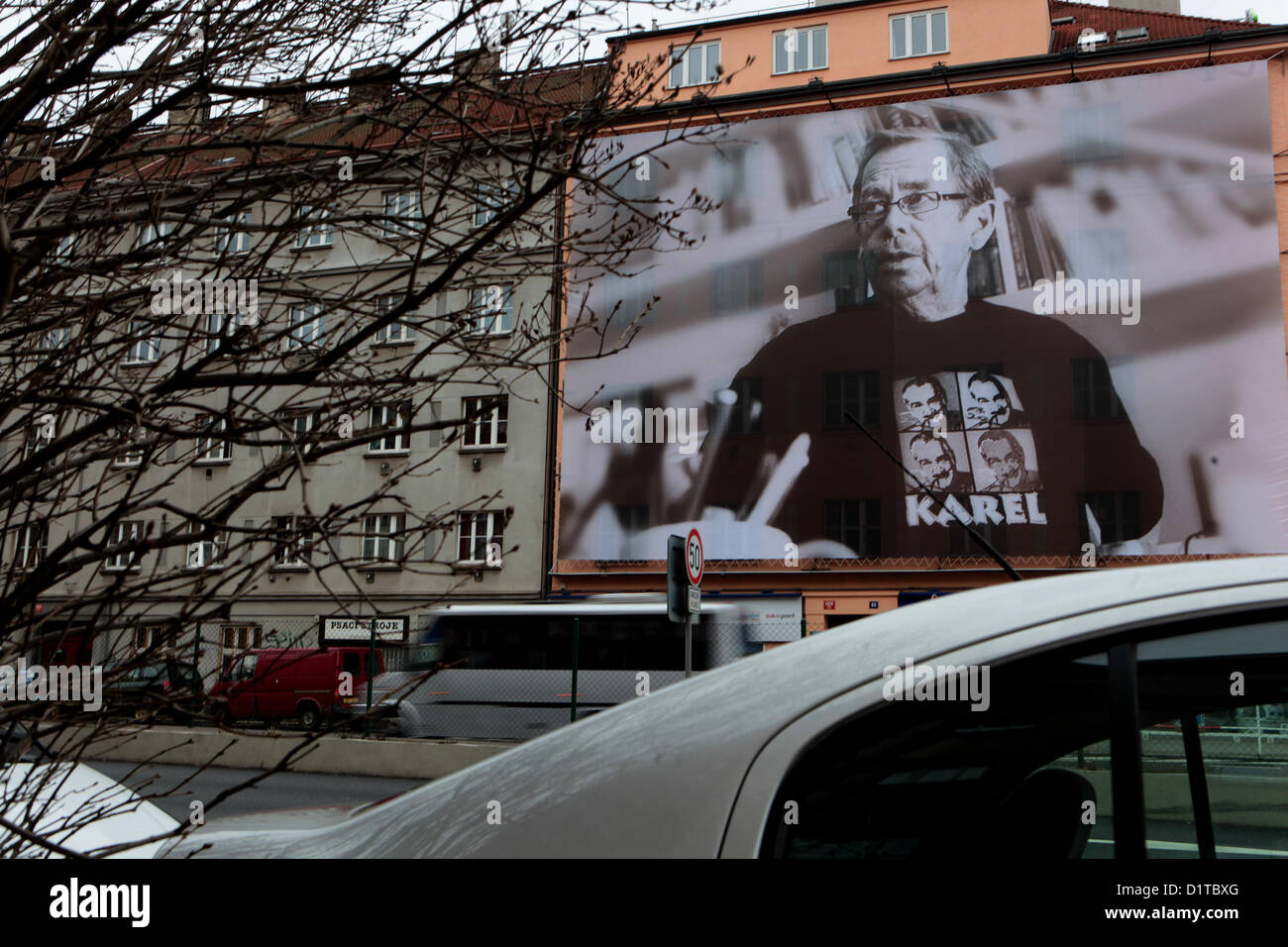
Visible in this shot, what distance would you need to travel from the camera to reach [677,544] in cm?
917

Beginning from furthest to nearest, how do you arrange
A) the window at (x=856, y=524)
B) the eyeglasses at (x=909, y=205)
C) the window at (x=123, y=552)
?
the eyeglasses at (x=909, y=205)
the window at (x=856, y=524)
the window at (x=123, y=552)

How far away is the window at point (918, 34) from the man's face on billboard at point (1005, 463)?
12.7 m

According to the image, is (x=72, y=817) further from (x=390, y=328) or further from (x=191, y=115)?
(x=191, y=115)

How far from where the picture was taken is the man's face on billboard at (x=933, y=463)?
2869 centimetres

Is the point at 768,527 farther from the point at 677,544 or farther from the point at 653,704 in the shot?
the point at 653,704

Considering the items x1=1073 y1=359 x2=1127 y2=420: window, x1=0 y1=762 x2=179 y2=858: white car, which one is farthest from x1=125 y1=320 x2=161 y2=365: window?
x1=1073 y1=359 x2=1127 y2=420: window

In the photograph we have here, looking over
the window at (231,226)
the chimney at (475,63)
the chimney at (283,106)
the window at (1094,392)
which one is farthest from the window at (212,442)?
→ the window at (1094,392)

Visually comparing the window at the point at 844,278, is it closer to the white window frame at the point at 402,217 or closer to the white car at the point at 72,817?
the white window frame at the point at 402,217

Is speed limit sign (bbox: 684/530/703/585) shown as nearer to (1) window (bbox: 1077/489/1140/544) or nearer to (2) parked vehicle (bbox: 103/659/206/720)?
(2) parked vehicle (bbox: 103/659/206/720)

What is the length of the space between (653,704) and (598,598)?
22.0 metres

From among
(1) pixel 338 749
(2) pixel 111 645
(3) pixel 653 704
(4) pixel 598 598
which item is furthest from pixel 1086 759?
→ (4) pixel 598 598

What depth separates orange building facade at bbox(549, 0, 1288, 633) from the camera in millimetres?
28703

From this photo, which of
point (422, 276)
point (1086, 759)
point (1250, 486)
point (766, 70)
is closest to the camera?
point (1086, 759)

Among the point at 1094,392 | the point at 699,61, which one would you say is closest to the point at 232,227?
the point at 1094,392
